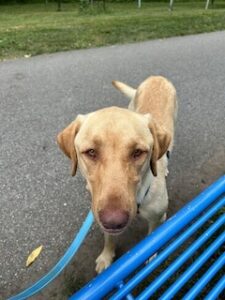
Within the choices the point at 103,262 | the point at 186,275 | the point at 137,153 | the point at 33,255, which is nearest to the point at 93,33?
the point at 33,255

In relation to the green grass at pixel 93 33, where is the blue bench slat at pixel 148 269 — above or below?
above

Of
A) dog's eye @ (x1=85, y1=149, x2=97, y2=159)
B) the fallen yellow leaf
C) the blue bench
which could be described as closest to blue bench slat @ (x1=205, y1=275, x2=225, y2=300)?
the blue bench

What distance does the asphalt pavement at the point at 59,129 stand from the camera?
3273mm

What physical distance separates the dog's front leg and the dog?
0.02 metres

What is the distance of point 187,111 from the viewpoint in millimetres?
5754

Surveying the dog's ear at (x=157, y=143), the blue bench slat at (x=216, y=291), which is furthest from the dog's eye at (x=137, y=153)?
the blue bench slat at (x=216, y=291)

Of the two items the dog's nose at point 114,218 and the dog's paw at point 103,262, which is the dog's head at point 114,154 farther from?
the dog's paw at point 103,262

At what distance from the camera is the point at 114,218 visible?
196 cm

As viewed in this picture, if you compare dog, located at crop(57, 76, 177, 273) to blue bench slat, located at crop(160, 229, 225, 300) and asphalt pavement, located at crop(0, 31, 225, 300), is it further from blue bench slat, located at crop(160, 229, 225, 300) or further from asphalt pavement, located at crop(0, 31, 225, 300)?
asphalt pavement, located at crop(0, 31, 225, 300)

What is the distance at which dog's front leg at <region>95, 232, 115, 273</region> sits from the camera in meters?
3.04

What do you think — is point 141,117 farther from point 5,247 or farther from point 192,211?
point 5,247

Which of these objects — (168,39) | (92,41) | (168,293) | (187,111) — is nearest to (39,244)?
(168,293)

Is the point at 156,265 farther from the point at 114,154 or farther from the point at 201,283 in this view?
the point at 114,154

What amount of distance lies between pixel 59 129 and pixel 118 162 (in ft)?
10.1
